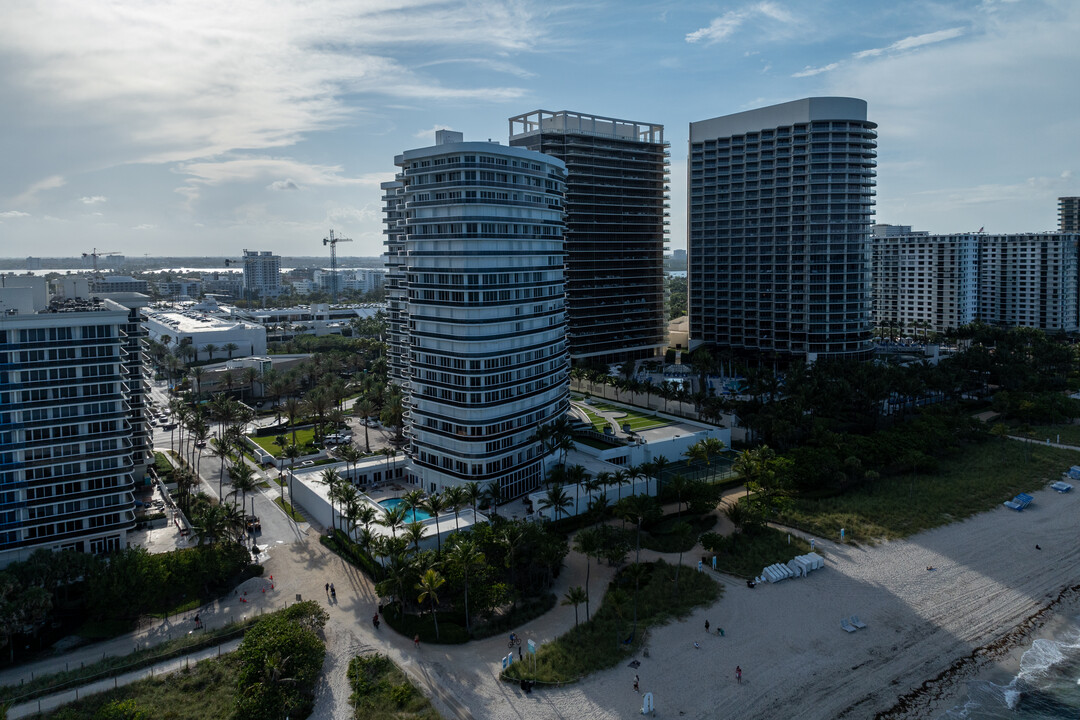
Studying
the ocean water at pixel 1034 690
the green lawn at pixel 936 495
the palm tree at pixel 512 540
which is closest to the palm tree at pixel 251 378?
the palm tree at pixel 512 540

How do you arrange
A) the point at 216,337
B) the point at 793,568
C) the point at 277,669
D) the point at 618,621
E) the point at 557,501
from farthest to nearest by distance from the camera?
the point at 216,337
the point at 557,501
the point at 793,568
the point at 618,621
the point at 277,669

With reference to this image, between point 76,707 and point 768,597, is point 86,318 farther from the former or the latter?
point 768,597

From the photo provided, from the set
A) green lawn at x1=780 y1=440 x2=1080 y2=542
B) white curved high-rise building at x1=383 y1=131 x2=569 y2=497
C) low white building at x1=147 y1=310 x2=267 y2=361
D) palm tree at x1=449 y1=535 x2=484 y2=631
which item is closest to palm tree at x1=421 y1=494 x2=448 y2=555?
palm tree at x1=449 y1=535 x2=484 y2=631

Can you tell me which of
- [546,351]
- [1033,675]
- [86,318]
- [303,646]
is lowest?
[1033,675]

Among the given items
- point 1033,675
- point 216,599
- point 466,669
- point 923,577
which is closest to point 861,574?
point 923,577

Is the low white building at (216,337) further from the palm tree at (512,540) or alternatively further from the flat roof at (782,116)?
the palm tree at (512,540)

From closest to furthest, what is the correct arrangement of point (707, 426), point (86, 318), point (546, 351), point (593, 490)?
point (86, 318)
point (593, 490)
point (546, 351)
point (707, 426)

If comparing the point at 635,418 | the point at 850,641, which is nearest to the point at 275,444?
the point at 635,418

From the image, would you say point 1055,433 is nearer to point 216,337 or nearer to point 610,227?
point 610,227
